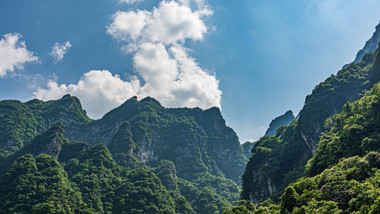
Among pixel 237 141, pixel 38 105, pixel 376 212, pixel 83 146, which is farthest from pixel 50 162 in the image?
pixel 237 141

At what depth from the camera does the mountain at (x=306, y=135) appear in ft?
197

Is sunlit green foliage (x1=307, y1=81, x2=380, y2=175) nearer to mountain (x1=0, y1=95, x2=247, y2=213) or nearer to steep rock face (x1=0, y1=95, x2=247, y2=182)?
mountain (x1=0, y1=95, x2=247, y2=213)

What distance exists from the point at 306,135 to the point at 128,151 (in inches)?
3798

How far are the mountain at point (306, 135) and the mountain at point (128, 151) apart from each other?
36.0m

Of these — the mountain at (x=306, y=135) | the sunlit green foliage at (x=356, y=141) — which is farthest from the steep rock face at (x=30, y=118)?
the sunlit green foliage at (x=356, y=141)

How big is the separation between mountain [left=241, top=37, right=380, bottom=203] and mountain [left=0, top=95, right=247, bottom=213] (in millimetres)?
36017

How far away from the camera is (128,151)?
134500 millimetres

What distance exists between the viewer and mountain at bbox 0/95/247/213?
93250mm

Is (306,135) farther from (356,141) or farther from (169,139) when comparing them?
(169,139)

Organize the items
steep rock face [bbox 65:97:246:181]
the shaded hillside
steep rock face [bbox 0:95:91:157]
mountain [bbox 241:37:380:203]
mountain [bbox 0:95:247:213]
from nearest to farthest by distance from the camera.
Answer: the shaded hillside, mountain [bbox 241:37:380:203], mountain [bbox 0:95:247:213], steep rock face [bbox 0:95:91:157], steep rock face [bbox 65:97:246:181]

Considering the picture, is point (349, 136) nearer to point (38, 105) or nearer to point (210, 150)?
point (210, 150)

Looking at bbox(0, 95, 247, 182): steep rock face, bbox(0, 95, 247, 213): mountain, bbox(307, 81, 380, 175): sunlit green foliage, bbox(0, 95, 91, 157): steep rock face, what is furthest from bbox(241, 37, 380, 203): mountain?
bbox(0, 95, 91, 157): steep rock face

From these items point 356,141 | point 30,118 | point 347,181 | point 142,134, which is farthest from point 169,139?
point 347,181

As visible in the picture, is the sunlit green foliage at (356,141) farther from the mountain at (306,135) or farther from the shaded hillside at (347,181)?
the mountain at (306,135)
